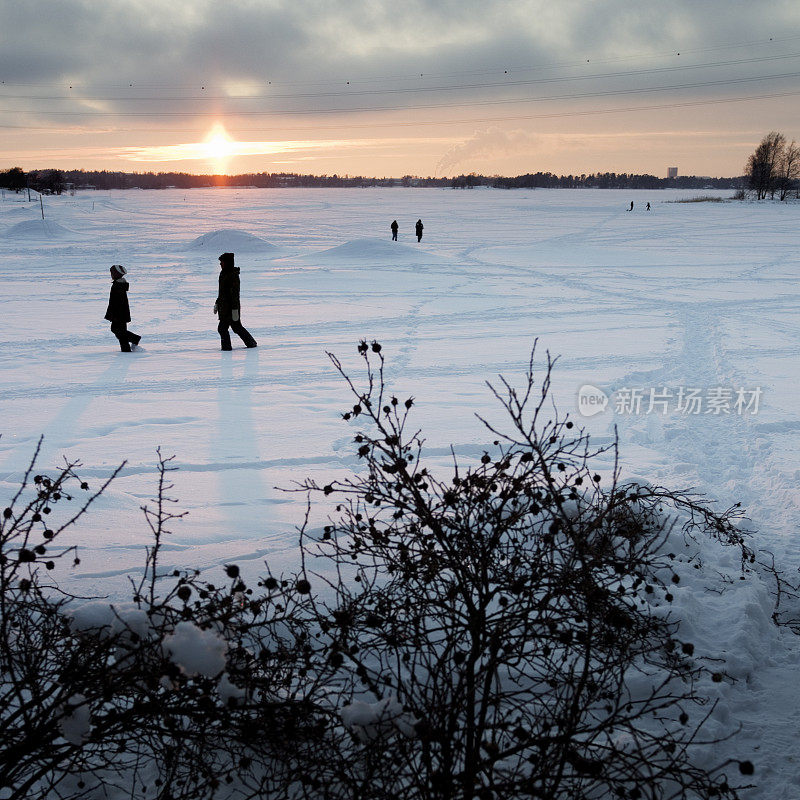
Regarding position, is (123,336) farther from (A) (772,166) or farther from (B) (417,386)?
(A) (772,166)

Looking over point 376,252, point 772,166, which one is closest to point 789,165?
point 772,166

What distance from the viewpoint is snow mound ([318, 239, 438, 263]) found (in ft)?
77.2

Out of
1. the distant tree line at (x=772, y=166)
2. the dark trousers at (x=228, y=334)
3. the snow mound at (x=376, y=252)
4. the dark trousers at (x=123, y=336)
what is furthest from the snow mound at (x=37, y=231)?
the distant tree line at (x=772, y=166)

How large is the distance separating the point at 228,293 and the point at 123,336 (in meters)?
1.78

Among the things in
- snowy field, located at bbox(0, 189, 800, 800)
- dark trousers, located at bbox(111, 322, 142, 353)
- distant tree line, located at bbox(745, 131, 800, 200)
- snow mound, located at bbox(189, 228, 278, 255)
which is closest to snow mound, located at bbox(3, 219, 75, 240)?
snow mound, located at bbox(189, 228, 278, 255)

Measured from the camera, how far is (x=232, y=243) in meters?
27.5

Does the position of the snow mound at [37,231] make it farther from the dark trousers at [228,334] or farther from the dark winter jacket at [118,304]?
the dark trousers at [228,334]

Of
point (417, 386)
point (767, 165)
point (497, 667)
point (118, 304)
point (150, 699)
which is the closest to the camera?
point (150, 699)

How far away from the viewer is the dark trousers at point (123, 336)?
11.1 metres

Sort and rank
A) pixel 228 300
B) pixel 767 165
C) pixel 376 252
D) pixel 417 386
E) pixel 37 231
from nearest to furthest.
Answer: pixel 417 386 → pixel 228 300 → pixel 376 252 → pixel 37 231 → pixel 767 165

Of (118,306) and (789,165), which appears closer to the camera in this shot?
(118,306)

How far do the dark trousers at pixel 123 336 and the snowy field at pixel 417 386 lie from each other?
17.7 inches

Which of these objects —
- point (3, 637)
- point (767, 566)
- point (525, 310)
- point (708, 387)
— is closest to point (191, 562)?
point (3, 637)

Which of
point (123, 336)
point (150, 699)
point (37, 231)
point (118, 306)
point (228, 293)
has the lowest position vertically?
point (150, 699)
